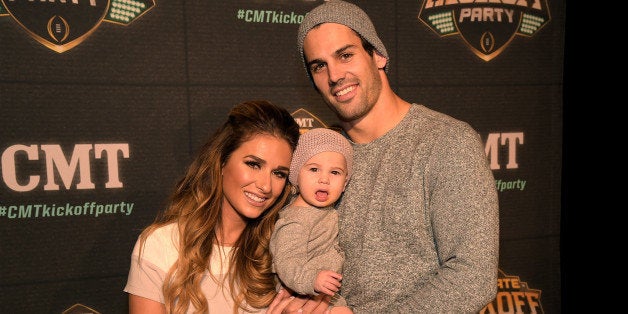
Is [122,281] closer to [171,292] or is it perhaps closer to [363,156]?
[171,292]

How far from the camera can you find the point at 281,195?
2.29 metres

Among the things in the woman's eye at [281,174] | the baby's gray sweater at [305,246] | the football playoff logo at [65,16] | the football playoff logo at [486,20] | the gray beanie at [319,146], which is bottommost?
the baby's gray sweater at [305,246]

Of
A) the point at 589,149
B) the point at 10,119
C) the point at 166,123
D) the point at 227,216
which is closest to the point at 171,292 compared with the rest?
the point at 227,216

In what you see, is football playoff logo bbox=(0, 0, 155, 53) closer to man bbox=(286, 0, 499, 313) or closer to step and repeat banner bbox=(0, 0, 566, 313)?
step and repeat banner bbox=(0, 0, 566, 313)

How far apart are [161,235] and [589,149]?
273 cm

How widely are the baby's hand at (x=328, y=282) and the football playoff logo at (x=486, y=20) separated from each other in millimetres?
2148

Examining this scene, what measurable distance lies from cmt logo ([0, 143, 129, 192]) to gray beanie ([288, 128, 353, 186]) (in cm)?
125

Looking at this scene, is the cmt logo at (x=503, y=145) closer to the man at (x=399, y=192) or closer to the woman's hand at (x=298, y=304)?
the man at (x=399, y=192)

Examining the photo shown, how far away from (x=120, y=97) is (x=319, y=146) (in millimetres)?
1393

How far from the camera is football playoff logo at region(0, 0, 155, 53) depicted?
267 centimetres

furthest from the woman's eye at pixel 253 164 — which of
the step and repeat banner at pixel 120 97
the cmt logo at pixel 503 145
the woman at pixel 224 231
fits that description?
the cmt logo at pixel 503 145

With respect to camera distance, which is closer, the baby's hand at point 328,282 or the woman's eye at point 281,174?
the baby's hand at point 328,282

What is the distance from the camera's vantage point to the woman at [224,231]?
210 cm

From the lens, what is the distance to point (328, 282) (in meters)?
1.69
